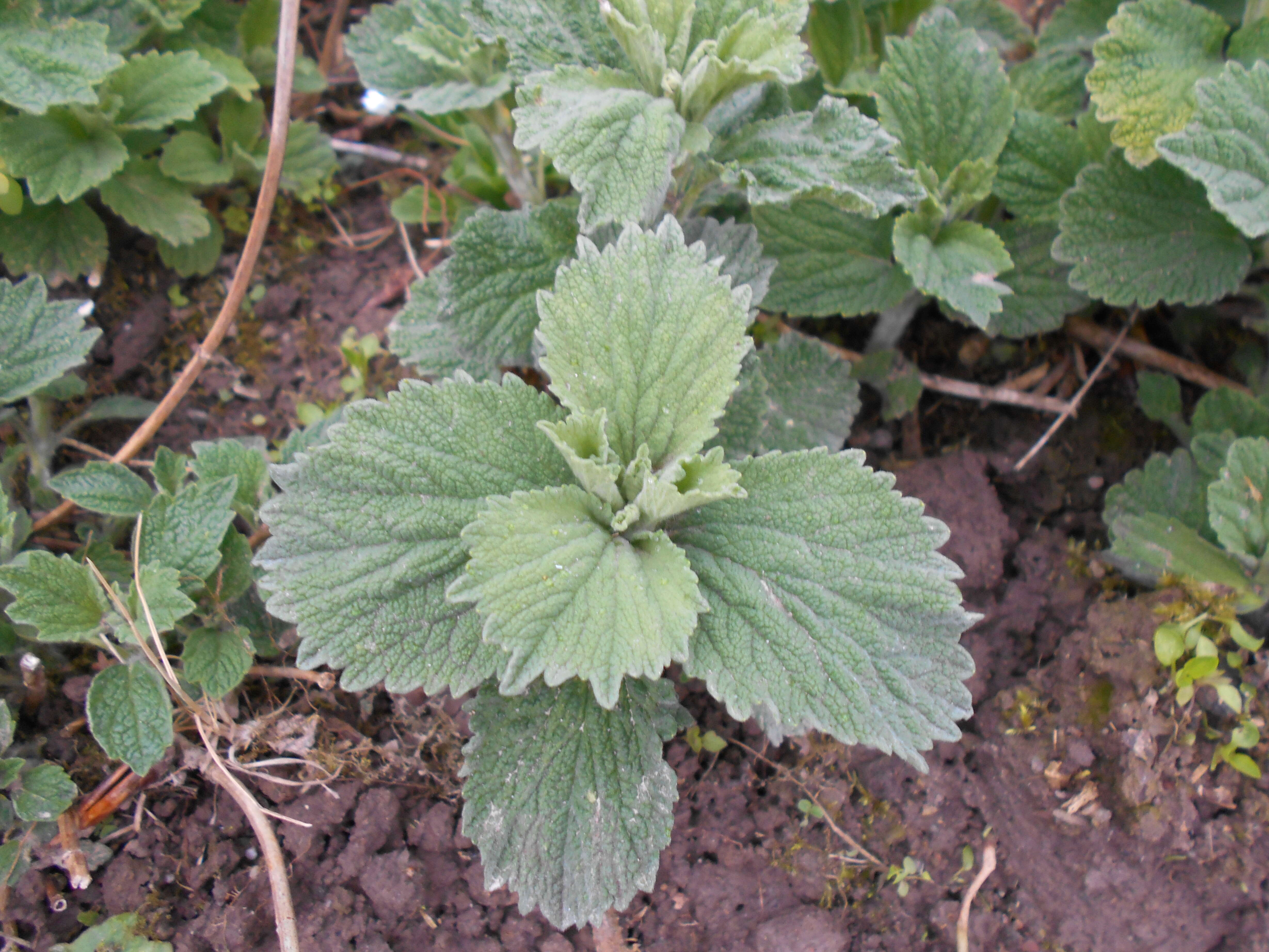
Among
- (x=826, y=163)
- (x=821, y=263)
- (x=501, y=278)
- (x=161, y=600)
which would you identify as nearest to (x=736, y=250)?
(x=826, y=163)

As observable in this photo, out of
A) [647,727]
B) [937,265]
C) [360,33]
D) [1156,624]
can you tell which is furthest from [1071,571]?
[360,33]

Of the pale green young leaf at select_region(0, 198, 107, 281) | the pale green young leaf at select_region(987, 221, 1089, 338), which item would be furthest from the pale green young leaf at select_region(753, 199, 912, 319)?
the pale green young leaf at select_region(0, 198, 107, 281)

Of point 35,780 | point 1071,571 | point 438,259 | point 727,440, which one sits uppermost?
point 727,440

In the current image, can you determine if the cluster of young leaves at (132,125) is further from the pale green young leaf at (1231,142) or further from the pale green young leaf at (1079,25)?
the pale green young leaf at (1231,142)

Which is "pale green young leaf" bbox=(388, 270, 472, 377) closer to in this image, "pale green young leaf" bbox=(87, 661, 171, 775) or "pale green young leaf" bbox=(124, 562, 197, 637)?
"pale green young leaf" bbox=(124, 562, 197, 637)

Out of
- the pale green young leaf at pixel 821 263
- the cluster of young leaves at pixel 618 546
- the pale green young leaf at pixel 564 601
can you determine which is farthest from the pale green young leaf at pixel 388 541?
A: the pale green young leaf at pixel 821 263

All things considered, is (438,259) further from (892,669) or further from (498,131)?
(892,669)

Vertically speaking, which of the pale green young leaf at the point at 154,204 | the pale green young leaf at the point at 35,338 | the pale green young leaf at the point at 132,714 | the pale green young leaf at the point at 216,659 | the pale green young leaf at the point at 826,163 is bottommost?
the pale green young leaf at the point at 132,714
